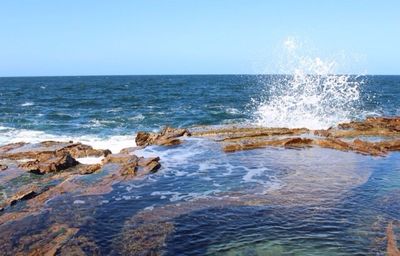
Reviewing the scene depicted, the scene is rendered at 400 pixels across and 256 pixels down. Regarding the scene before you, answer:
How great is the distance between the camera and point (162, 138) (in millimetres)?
23094

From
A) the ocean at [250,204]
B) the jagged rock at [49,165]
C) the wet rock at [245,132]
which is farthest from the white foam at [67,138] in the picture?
the jagged rock at [49,165]

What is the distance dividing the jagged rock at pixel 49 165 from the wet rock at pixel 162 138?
5.46 m

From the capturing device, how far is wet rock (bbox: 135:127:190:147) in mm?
22297

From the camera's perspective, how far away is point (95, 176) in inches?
609

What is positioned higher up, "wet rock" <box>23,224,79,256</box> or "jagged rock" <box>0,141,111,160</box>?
"wet rock" <box>23,224,79,256</box>

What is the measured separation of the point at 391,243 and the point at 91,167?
1053 centimetres

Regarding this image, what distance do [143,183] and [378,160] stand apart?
29.7 feet

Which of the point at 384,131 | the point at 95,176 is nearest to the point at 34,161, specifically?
the point at 95,176

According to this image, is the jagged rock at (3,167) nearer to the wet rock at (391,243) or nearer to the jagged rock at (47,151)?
the jagged rock at (47,151)

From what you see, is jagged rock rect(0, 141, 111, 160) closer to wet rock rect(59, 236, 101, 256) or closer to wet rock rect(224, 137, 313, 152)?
wet rock rect(224, 137, 313, 152)

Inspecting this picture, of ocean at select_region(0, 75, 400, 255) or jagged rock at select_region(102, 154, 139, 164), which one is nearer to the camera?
ocean at select_region(0, 75, 400, 255)

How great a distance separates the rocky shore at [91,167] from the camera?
9.77 m

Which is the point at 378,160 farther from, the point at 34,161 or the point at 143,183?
the point at 34,161

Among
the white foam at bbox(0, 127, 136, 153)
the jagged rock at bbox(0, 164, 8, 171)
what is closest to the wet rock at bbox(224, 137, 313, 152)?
the white foam at bbox(0, 127, 136, 153)
